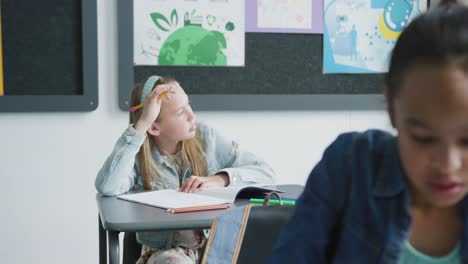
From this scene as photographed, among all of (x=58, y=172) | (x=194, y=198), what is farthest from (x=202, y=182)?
(x=58, y=172)

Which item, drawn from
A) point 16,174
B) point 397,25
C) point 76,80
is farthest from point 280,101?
point 16,174

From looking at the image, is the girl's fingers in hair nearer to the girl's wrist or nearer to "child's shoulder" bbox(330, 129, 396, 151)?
the girl's wrist

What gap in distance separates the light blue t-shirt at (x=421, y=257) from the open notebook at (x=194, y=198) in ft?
3.08

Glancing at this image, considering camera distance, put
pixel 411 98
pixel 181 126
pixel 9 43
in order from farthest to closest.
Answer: pixel 9 43
pixel 181 126
pixel 411 98

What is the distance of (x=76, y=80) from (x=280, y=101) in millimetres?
884

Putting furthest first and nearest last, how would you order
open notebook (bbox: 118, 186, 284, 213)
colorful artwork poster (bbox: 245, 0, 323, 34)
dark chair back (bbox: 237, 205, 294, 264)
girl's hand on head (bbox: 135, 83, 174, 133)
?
colorful artwork poster (bbox: 245, 0, 323, 34)
girl's hand on head (bbox: 135, 83, 174, 133)
open notebook (bbox: 118, 186, 284, 213)
dark chair back (bbox: 237, 205, 294, 264)

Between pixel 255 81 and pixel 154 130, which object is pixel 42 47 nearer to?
pixel 154 130

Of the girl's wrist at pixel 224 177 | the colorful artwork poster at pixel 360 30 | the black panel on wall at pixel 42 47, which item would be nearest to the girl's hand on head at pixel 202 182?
Result: the girl's wrist at pixel 224 177

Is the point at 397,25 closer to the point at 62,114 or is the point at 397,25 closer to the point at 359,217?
the point at 62,114

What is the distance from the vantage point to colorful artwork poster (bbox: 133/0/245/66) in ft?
8.45

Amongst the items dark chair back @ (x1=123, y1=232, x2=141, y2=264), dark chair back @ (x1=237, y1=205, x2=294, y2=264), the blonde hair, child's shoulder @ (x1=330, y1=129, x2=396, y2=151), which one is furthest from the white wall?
child's shoulder @ (x1=330, y1=129, x2=396, y2=151)

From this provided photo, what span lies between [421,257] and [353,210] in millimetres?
89

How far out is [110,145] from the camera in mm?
2592

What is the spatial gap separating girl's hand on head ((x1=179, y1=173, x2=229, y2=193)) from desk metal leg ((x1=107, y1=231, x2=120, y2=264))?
356 mm
